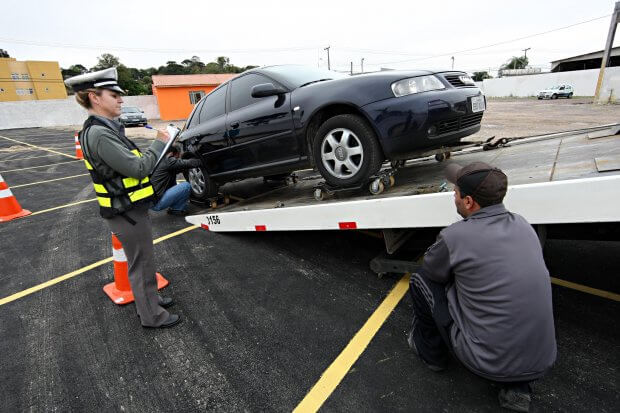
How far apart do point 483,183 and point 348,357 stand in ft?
4.36

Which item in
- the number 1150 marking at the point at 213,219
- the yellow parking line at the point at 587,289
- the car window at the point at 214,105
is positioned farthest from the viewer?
the car window at the point at 214,105

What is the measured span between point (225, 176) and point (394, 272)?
8.06ft

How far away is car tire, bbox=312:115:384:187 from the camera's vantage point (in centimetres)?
289

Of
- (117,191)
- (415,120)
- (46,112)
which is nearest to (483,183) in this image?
(415,120)

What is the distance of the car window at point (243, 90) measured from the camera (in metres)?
3.93

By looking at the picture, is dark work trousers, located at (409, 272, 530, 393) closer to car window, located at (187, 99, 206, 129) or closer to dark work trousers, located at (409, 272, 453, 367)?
dark work trousers, located at (409, 272, 453, 367)

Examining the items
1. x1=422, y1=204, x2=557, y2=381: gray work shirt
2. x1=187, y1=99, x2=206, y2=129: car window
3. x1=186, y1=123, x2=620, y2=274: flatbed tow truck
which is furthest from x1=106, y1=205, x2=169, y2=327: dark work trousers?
x1=187, y1=99, x2=206, y2=129: car window

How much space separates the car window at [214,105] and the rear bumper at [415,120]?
→ 2.27 m

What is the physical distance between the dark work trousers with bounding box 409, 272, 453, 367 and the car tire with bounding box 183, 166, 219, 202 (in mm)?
3462

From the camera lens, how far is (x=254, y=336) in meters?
2.48

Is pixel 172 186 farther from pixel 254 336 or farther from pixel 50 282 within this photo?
pixel 254 336

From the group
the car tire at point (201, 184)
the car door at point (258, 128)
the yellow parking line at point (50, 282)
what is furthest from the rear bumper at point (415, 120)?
the yellow parking line at point (50, 282)

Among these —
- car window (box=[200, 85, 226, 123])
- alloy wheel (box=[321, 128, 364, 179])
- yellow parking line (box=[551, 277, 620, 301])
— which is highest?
car window (box=[200, 85, 226, 123])

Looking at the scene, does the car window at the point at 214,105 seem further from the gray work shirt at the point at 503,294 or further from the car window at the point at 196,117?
the gray work shirt at the point at 503,294
